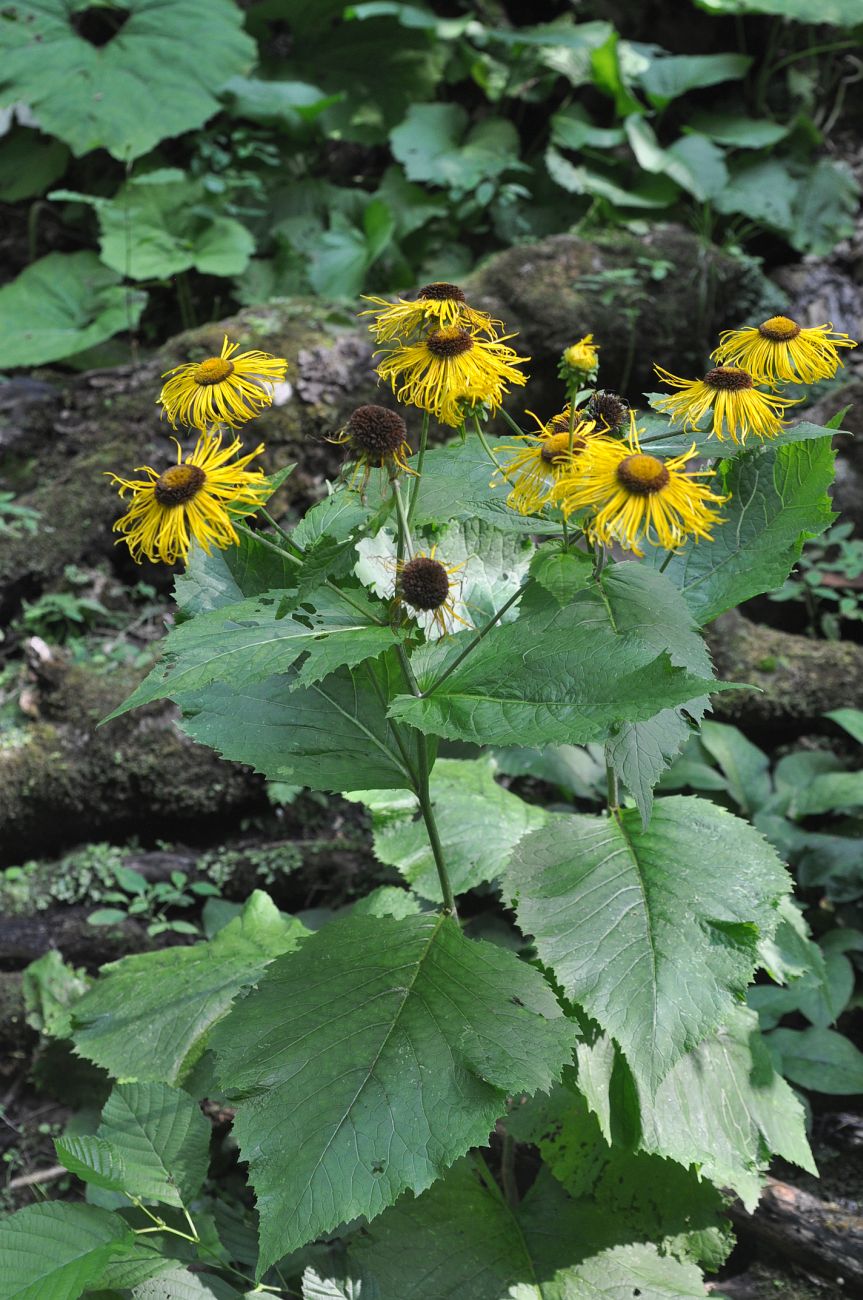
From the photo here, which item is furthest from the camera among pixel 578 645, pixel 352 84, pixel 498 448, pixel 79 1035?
→ pixel 352 84

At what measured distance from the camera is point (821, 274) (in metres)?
5.25

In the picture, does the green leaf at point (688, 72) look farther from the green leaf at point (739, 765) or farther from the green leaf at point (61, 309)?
the green leaf at point (739, 765)

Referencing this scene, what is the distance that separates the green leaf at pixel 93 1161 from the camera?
1.58 meters

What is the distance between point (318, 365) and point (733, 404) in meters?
2.65

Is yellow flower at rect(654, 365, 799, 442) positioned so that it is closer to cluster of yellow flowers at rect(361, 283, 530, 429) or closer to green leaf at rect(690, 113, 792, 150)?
cluster of yellow flowers at rect(361, 283, 530, 429)

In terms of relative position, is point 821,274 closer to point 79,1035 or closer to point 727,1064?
point 727,1064

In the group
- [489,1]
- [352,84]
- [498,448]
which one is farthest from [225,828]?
[489,1]

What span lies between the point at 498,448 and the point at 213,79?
4725mm

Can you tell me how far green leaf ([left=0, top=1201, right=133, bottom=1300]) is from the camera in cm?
150

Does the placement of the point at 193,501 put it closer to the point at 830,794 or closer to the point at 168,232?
the point at 830,794

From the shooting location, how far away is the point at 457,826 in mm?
2176

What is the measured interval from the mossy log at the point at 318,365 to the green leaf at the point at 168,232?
26.5 inches

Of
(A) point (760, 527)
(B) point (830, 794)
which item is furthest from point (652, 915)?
(B) point (830, 794)

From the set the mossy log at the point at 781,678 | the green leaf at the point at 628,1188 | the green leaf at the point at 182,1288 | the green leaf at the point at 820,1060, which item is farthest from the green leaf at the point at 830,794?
the green leaf at the point at 182,1288
